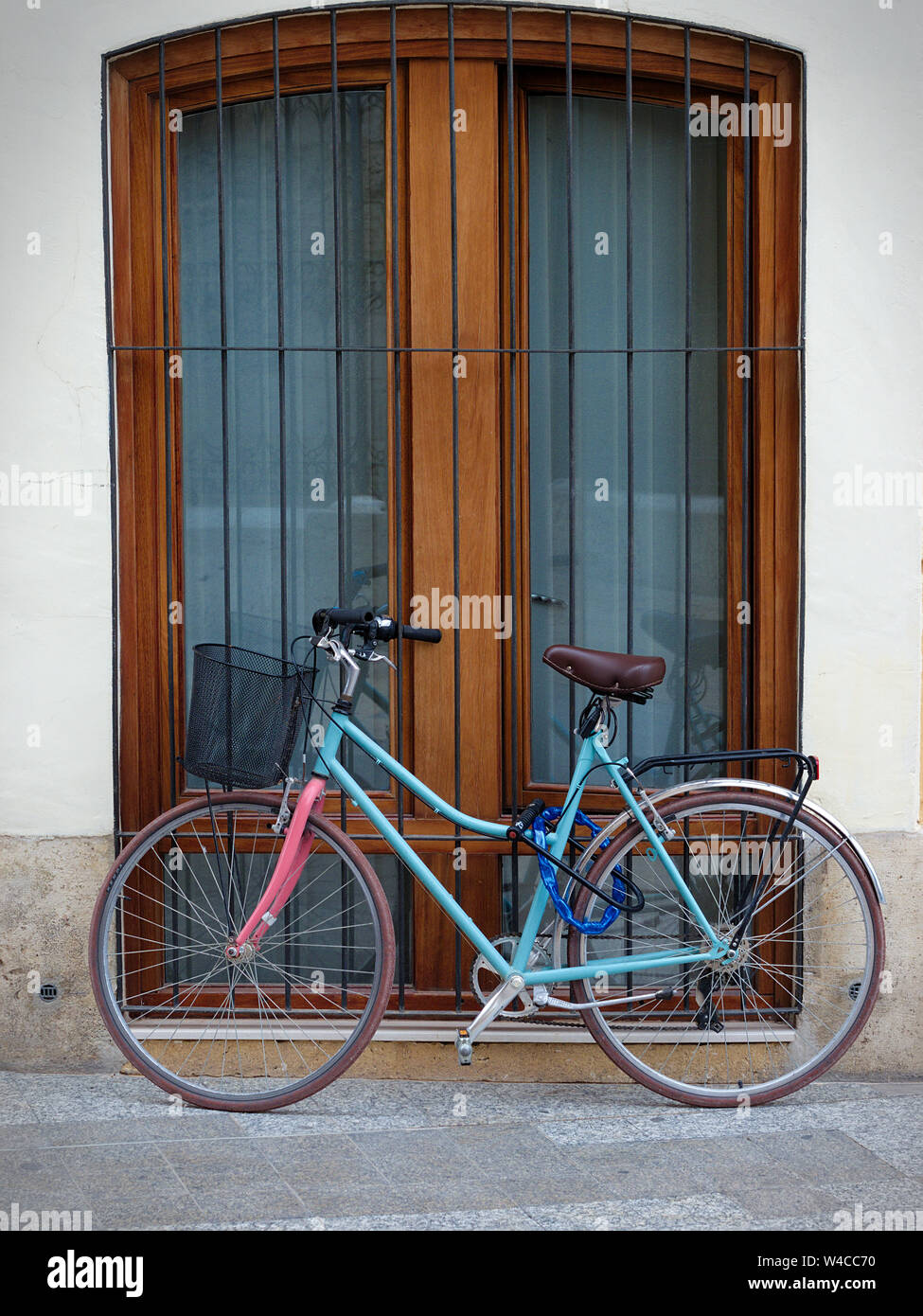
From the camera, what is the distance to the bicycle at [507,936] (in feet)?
12.0

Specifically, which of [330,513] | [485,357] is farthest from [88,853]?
[485,357]

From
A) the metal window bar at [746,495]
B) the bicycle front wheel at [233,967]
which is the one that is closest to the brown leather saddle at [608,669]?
the metal window bar at [746,495]

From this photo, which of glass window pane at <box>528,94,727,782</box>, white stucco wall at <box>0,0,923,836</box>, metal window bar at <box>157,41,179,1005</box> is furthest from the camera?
glass window pane at <box>528,94,727,782</box>

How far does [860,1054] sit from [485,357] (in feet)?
8.44

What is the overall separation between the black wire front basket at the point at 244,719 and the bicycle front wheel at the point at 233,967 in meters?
0.26

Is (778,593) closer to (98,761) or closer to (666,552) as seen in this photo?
(666,552)

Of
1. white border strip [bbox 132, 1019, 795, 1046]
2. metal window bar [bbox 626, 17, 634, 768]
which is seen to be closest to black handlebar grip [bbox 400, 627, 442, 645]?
metal window bar [bbox 626, 17, 634, 768]

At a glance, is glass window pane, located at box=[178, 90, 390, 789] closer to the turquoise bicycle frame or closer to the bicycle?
the bicycle

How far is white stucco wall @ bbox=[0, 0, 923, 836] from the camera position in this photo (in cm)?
400

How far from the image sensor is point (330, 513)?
430 centimetres

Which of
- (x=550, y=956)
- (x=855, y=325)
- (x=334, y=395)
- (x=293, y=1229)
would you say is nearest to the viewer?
(x=293, y=1229)

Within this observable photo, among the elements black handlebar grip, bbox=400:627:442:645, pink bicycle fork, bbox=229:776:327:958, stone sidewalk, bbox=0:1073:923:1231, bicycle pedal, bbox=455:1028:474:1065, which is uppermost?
black handlebar grip, bbox=400:627:442:645

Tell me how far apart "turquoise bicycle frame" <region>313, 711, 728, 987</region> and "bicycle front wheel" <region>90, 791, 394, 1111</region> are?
0.29m

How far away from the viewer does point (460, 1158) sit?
3.42 m
